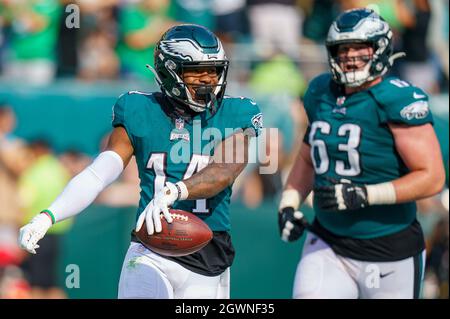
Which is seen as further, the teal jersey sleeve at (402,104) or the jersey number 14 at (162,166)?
the teal jersey sleeve at (402,104)

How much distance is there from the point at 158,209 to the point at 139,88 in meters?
5.36

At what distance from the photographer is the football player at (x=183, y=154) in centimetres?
577

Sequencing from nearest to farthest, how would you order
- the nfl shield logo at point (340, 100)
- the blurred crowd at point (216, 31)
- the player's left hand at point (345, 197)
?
the player's left hand at point (345, 197) < the nfl shield logo at point (340, 100) < the blurred crowd at point (216, 31)

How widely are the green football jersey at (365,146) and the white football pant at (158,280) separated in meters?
1.19

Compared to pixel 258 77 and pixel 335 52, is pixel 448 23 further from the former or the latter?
pixel 335 52

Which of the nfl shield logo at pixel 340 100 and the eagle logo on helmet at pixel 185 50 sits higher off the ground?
the eagle logo on helmet at pixel 185 50

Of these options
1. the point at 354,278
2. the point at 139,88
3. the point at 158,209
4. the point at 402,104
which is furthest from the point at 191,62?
the point at 139,88

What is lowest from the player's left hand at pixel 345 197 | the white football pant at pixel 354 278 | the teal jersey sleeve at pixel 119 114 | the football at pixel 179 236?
the white football pant at pixel 354 278

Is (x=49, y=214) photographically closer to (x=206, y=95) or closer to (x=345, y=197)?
(x=206, y=95)

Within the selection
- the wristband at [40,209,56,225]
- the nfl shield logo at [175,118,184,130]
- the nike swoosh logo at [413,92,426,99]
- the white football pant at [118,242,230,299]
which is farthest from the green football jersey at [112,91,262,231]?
the nike swoosh logo at [413,92,426,99]

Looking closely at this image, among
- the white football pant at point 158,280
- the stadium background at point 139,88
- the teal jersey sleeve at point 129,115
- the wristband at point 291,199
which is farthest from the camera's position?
the stadium background at point 139,88

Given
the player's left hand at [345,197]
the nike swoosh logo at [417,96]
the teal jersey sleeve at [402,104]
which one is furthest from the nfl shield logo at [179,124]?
the nike swoosh logo at [417,96]

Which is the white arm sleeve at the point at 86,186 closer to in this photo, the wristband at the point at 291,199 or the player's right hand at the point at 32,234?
the player's right hand at the point at 32,234

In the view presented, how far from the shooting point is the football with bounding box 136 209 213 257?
5648 millimetres
